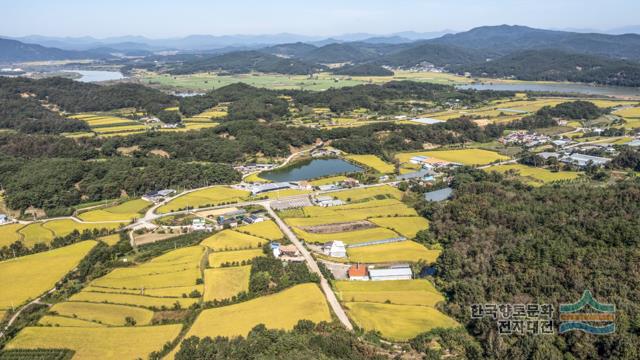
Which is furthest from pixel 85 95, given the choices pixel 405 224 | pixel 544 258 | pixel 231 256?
pixel 544 258

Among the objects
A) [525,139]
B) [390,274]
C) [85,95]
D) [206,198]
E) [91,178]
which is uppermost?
[85,95]

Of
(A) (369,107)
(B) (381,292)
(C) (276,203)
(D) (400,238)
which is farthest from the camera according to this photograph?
(A) (369,107)

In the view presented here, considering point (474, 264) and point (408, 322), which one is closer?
point (408, 322)

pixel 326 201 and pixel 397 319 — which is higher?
pixel 326 201

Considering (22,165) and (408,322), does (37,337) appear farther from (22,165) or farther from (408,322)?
(22,165)

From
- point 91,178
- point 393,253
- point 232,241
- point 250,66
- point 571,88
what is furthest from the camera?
point 250,66

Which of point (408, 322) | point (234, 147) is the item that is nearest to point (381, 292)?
point (408, 322)

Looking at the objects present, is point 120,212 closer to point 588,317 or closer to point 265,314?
point 265,314
